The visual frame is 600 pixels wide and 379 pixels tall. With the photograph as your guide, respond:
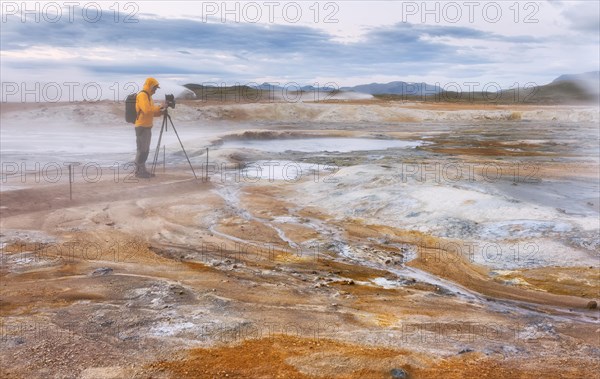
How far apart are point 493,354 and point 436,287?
1768mm

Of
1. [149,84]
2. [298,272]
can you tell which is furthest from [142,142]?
[298,272]

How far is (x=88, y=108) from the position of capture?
106 ft

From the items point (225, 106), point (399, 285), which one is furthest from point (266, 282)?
point (225, 106)

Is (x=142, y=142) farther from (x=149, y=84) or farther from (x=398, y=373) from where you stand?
(x=398, y=373)

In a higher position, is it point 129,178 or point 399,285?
point 129,178

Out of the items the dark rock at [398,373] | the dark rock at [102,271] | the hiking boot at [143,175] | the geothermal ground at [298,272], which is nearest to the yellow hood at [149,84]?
the hiking boot at [143,175]

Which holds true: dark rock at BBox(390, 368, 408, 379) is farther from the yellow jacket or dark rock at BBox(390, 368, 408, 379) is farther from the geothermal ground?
the yellow jacket

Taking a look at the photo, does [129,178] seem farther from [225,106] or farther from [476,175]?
[225,106]

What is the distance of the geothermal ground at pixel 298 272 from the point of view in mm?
4410

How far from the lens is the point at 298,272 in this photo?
6.58 m

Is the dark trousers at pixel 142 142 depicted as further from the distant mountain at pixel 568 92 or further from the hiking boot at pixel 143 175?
the distant mountain at pixel 568 92

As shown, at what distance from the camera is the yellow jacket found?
1191 centimetres

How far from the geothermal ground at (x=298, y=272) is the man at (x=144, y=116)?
42cm

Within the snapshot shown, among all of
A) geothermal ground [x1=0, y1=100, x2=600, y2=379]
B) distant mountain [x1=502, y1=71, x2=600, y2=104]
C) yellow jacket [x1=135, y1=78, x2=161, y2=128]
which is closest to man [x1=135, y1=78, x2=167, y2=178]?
yellow jacket [x1=135, y1=78, x2=161, y2=128]
